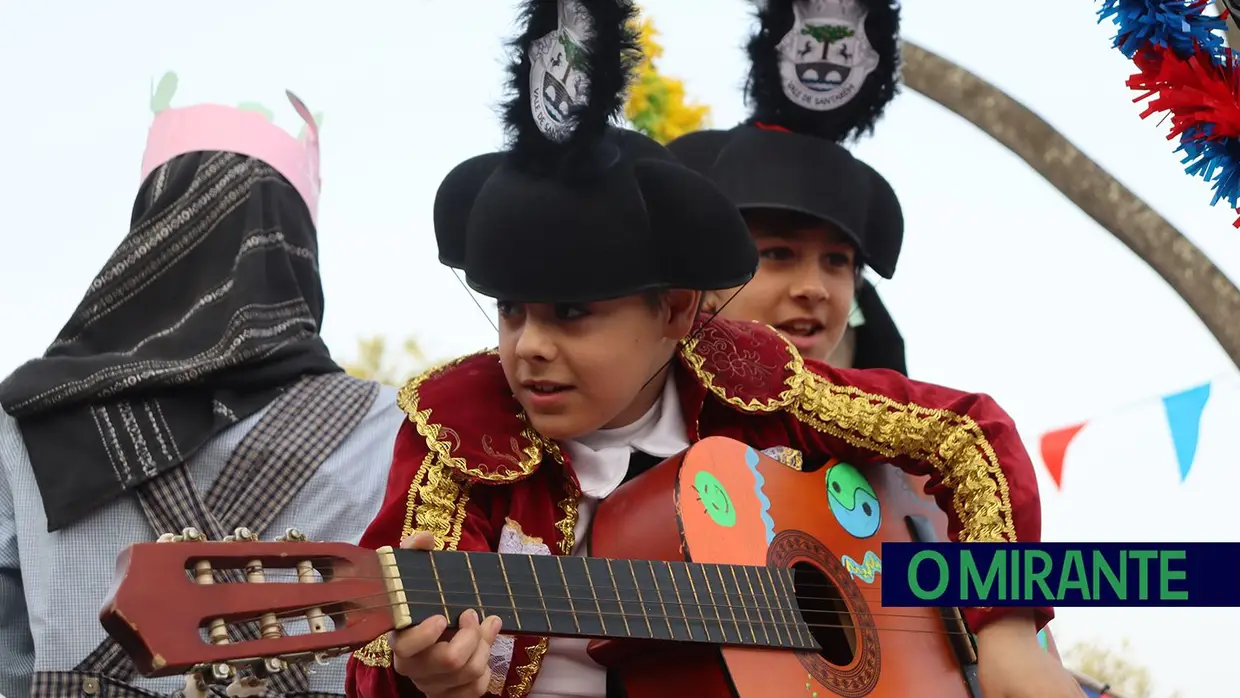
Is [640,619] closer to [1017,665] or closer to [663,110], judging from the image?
[1017,665]

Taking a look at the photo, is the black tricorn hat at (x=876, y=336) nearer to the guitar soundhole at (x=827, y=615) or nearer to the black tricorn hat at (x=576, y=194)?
the guitar soundhole at (x=827, y=615)

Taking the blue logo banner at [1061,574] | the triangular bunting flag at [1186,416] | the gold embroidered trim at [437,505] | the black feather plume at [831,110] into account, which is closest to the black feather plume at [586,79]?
the gold embroidered trim at [437,505]

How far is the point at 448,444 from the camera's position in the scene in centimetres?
229

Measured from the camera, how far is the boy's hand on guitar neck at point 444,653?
190cm

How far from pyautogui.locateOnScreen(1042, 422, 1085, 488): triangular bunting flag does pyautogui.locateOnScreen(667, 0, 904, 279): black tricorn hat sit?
4.56 ft

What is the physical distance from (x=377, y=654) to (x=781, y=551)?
0.67 m

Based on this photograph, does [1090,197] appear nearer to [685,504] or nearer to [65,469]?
[685,504]

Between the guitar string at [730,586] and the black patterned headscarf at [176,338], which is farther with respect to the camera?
the black patterned headscarf at [176,338]

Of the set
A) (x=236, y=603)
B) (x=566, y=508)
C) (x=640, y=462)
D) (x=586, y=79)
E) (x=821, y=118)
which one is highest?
(x=821, y=118)

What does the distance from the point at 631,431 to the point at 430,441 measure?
14.8 inches

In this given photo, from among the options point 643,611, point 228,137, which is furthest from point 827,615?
point 228,137

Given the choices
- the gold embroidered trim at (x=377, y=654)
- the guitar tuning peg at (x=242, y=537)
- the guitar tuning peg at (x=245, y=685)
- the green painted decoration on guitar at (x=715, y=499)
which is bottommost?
the guitar tuning peg at (x=245, y=685)

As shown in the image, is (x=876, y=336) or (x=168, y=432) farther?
(x=876, y=336)

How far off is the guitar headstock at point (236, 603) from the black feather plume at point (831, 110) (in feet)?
5.52
